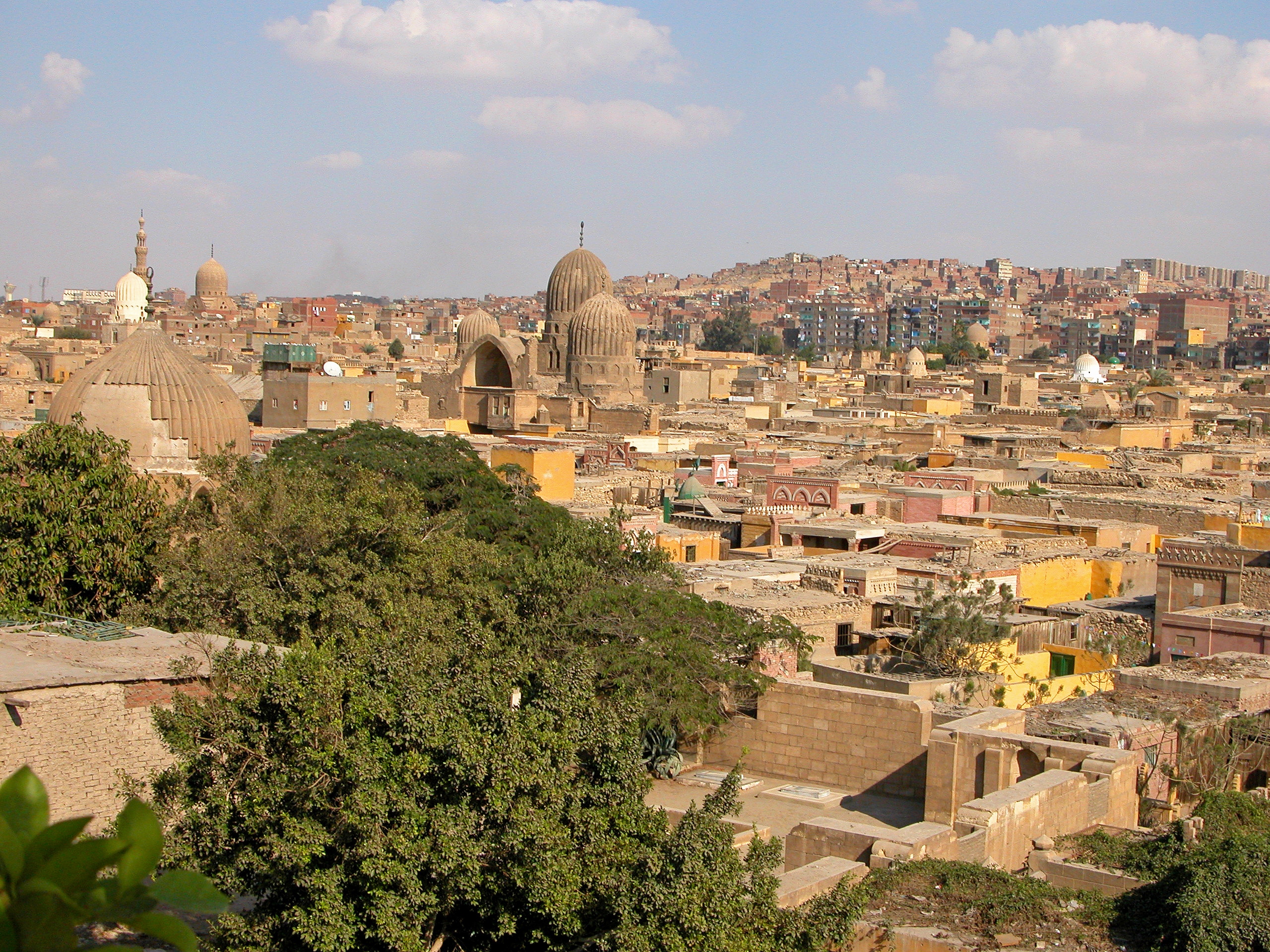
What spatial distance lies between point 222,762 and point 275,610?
3.33 meters

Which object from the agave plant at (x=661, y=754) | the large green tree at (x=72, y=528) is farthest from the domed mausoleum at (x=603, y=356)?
the agave plant at (x=661, y=754)

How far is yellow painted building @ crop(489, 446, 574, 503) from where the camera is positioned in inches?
973

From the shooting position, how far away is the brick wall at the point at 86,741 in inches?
308

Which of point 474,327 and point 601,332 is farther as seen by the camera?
point 474,327

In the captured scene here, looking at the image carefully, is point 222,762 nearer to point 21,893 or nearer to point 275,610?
point 275,610

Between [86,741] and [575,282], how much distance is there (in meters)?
45.9

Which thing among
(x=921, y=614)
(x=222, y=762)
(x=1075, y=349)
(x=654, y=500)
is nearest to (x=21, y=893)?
(x=222, y=762)

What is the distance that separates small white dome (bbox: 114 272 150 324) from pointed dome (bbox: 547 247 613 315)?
875 inches

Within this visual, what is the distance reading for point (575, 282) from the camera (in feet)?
175

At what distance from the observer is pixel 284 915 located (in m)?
6.29

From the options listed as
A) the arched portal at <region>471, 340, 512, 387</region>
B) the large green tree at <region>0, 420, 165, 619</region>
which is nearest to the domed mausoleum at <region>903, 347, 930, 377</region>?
the arched portal at <region>471, 340, 512, 387</region>

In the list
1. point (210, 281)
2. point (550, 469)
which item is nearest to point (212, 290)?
point (210, 281)

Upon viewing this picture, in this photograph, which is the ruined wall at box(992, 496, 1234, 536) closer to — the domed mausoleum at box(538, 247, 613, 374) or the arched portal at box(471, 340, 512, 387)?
the arched portal at box(471, 340, 512, 387)

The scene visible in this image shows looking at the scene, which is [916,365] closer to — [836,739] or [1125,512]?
[1125,512]
